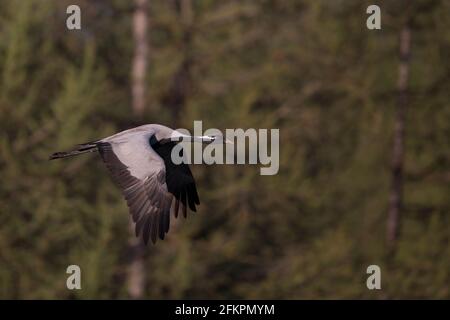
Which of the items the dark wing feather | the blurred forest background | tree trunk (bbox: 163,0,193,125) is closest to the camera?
the dark wing feather

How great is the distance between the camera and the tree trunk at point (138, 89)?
82.8ft

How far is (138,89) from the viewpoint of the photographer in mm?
26250

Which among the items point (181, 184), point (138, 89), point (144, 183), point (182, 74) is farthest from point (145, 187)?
point (182, 74)

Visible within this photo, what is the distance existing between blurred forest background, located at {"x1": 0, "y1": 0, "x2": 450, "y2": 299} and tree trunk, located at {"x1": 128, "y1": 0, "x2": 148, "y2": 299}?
41 millimetres

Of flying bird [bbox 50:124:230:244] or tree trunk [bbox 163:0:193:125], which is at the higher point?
tree trunk [bbox 163:0:193:125]

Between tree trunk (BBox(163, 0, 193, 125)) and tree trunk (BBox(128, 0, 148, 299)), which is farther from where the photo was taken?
tree trunk (BBox(163, 0, 193, 125))

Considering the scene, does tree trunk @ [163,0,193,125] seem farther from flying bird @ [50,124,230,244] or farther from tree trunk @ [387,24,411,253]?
flying bird @ [50,124,230,244]

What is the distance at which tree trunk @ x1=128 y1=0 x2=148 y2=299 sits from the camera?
82.8 feet

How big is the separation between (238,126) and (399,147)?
4.42 m

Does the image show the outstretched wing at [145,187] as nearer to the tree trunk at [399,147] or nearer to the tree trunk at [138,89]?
the tree trunk at [138,89]

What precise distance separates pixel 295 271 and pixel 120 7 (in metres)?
6.59

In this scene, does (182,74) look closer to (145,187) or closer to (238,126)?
(238,126)

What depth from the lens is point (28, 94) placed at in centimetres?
2522

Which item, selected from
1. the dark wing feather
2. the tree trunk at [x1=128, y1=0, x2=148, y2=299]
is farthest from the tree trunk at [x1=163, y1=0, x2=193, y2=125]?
the dark wing feather
